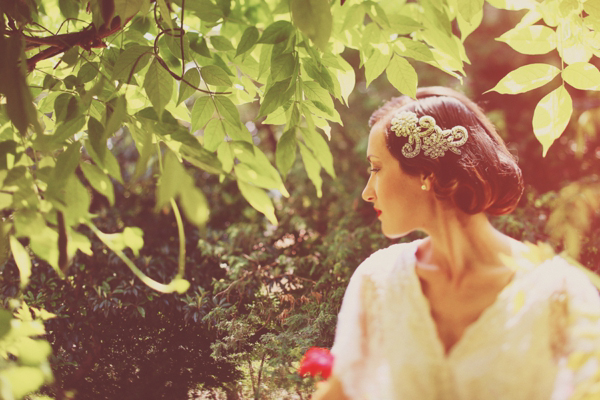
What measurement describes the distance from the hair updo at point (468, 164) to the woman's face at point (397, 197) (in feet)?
0.06

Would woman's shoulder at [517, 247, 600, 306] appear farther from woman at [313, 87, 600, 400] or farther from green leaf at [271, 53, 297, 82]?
green leaf at [271, 53, 297, 82]

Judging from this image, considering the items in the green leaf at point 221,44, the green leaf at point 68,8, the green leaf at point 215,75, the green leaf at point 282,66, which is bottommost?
the green leaf at point 282,66

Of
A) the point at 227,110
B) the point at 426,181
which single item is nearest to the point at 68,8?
the point at 227,110

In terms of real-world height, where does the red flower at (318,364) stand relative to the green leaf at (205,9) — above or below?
below

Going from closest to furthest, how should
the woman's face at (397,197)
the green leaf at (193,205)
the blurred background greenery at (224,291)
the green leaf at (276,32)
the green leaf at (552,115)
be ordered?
the green leaf at (193,205), the green leaf at (276,32), the green leaf at (552,115), the woman's face at (397,197), the blurred background greenery at (224,291)

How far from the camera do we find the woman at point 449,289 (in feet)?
2.59

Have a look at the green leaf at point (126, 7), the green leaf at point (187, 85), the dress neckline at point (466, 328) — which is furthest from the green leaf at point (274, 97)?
the dress neckline at point (466, 328)

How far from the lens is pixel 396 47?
83 centimetres

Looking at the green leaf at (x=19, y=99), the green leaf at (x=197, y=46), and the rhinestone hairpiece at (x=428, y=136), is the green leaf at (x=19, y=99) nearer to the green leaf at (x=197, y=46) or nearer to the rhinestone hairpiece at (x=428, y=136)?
the green leaf at (x=197, y=46)

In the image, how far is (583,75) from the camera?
833 millimetres

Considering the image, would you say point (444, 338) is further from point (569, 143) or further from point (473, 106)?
point (569, 143)

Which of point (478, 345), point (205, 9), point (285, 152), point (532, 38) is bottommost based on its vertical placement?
point (478, 345)

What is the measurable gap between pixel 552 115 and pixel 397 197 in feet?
1.10

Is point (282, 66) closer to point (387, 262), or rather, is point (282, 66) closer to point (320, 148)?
point (320, 148)
